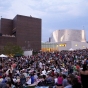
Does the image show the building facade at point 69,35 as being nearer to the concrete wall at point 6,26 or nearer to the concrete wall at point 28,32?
the concrete wall at point 6,26

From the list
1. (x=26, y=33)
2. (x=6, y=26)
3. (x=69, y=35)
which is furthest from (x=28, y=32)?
(x=69, y=35)

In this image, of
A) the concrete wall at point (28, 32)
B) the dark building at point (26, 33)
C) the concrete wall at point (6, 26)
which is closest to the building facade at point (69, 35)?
the concrete wall at point (6, 26)

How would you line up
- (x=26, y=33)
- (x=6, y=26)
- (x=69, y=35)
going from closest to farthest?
(x=26, y=33)
(x=6, y=26)
(x=69, y=35)

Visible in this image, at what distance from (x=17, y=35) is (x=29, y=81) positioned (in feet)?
220

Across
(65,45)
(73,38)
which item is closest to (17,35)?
(65,45)

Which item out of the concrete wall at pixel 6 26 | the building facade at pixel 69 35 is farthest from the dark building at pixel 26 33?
the building facade at pixel 69 35

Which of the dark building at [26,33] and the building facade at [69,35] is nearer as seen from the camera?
the dark building at [26,33]

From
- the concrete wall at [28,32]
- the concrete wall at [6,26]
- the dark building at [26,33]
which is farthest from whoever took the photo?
the concrete wall at [6,26]

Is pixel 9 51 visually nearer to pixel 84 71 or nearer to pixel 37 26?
pixel 37 26

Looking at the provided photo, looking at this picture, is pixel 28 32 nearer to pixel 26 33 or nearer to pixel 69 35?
pixel 26 33

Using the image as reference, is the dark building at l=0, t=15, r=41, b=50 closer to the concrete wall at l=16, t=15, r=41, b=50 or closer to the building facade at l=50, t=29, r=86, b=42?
the concrete wall at l=16, t=15, r=41, b=50

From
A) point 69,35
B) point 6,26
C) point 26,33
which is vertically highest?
point 6,26

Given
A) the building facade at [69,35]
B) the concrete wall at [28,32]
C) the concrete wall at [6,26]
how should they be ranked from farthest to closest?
the building facade at [69,35], the concrete wall at [6,26], the concrete wall at [28,32]

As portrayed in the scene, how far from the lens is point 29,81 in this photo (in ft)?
44.5
